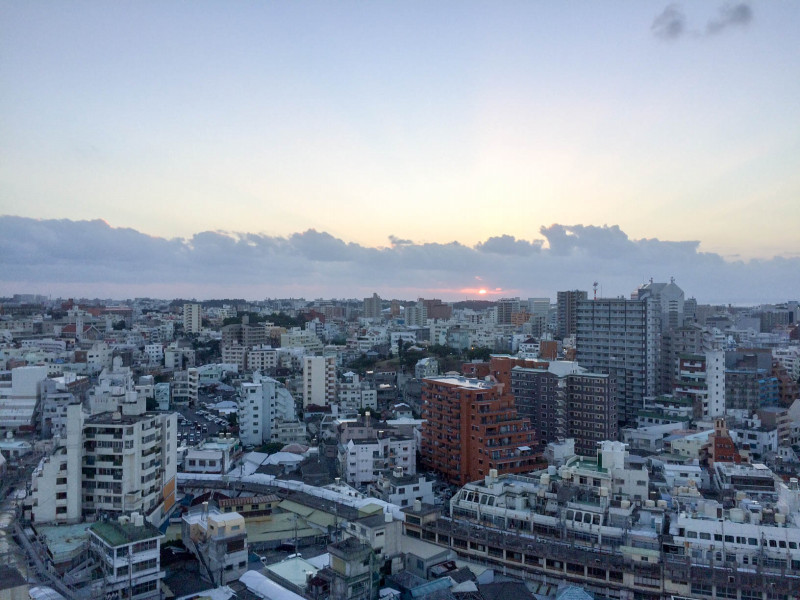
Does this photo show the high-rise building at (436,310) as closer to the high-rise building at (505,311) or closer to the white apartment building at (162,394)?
the high-rise building at (505,311)

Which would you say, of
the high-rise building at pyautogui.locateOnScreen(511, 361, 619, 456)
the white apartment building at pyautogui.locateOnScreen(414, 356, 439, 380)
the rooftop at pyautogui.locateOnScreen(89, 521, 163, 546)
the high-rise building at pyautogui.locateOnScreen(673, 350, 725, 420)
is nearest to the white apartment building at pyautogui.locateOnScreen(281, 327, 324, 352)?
the white apartment building at pyautogui.locateOnScreen(414, 356, 439, 380)

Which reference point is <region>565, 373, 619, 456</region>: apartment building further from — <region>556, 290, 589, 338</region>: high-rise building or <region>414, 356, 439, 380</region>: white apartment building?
<region>556, 290, 589, 338</region>: high-rise building

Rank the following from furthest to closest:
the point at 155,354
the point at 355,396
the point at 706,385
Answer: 1. the point at 155,354
2. the point at 355,396
3. the point at 706,385

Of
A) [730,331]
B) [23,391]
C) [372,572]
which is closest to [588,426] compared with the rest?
[372,572]

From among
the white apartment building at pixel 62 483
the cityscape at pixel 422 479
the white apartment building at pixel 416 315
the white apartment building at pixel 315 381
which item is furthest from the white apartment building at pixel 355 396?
the white apartment building at pixel 416 315

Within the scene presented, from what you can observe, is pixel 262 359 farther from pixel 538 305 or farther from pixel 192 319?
pixel 538 305

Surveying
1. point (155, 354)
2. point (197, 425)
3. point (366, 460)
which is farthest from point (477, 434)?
point (155, 354)
